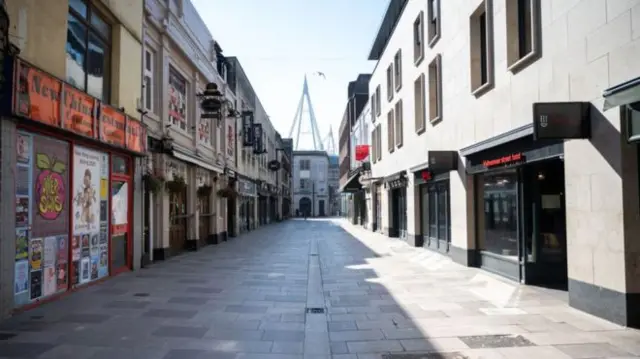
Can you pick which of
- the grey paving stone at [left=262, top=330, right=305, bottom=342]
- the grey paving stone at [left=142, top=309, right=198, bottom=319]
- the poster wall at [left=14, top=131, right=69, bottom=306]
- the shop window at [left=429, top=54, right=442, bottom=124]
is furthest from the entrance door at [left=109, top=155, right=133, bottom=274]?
the shop window at [left=429, top=54, right=442, bottom=124]

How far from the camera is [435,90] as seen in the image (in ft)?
52.6

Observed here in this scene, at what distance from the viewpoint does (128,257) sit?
11.9m

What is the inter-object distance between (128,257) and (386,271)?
654 cm

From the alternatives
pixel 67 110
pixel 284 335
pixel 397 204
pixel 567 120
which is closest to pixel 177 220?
pixel 67 110

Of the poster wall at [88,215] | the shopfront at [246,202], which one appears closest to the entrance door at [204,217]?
the shopfront at [246,202]

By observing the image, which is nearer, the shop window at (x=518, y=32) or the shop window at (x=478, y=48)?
the shop window at (x=518, y=32)

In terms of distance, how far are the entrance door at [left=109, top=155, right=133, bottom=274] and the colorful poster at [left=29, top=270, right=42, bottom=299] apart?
2.90 m

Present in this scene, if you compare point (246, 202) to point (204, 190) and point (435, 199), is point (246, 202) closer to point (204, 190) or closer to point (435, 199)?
point (204, 190)

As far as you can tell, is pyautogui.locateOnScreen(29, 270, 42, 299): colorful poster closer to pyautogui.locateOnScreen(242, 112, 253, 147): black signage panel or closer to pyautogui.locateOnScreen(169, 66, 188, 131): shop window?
pyautogui.locateOnScreen(169, 66, 188, 131): shop window

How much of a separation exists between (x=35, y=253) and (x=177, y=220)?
8.80 meters

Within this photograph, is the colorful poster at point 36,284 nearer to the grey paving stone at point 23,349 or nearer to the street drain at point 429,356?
the grey paving stone at point 23,349

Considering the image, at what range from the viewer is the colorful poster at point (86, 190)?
9234 mm

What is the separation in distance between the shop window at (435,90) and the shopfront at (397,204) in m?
4.94

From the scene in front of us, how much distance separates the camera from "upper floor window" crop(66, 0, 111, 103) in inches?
364
